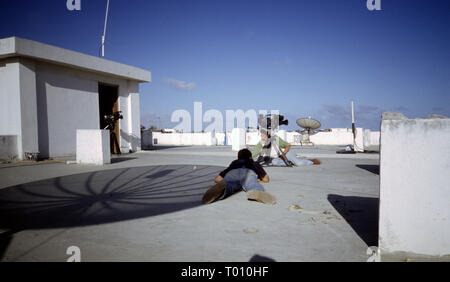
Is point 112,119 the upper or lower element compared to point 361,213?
upper

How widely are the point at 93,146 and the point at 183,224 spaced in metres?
8.92

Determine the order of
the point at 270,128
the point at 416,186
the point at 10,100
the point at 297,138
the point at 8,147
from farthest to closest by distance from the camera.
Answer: the point at 297,138
the point at 10,100
the point at 8,147
the point at 270,128
the point at 416,186

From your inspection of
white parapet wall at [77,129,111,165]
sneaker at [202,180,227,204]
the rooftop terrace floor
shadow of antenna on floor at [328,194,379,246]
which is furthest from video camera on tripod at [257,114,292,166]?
white parapet wall at [77,129,111,165]

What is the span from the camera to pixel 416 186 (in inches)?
88.4

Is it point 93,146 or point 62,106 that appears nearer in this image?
point 93,146

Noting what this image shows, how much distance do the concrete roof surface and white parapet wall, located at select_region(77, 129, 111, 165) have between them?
5.21 meters

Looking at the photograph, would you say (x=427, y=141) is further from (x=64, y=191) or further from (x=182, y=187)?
(x=64, y=191)

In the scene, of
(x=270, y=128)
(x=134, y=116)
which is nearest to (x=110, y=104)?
(x=134, y=116)

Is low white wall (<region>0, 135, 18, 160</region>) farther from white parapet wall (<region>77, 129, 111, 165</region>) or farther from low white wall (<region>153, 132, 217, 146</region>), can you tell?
low white wall (<region>153, 132, 217, 146</region>)

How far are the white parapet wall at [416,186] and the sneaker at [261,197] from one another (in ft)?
7.07

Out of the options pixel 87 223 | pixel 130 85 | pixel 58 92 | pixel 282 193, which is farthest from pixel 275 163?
pixel 130 85

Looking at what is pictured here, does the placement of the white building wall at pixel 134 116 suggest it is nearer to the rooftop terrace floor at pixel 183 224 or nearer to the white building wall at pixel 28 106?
the white building wall at pixel 28 106

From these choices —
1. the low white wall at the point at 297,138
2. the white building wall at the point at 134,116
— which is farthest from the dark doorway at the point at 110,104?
the low white wall at the point at 297,138

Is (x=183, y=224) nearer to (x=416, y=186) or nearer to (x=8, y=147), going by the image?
(x=416, y=186)
